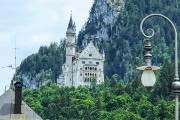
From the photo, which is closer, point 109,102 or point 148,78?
point 148,78

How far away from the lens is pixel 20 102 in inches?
1694

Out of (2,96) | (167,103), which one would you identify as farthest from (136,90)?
(2,96)

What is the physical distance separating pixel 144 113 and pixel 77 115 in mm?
14336

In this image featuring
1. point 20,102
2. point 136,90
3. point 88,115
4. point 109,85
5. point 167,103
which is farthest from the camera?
point 109,85

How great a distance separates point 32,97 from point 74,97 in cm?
1036

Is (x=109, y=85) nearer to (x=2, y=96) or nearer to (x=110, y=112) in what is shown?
(x=110, y=112)

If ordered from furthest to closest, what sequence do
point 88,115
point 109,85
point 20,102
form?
1. point 109,85
2. point 88,115
3. point 20,102

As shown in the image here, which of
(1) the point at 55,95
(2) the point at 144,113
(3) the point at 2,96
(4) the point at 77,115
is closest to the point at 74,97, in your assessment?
(1) the point at 55,95

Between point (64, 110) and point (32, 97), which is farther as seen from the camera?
point (32, 97)

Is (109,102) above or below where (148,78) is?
above

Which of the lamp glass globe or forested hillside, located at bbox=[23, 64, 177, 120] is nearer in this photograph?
the lamp glass globe

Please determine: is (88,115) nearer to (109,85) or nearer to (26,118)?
(109,85)

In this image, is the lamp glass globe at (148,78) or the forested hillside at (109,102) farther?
the forested hillside at (109,102)

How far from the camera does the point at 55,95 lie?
568 feet
